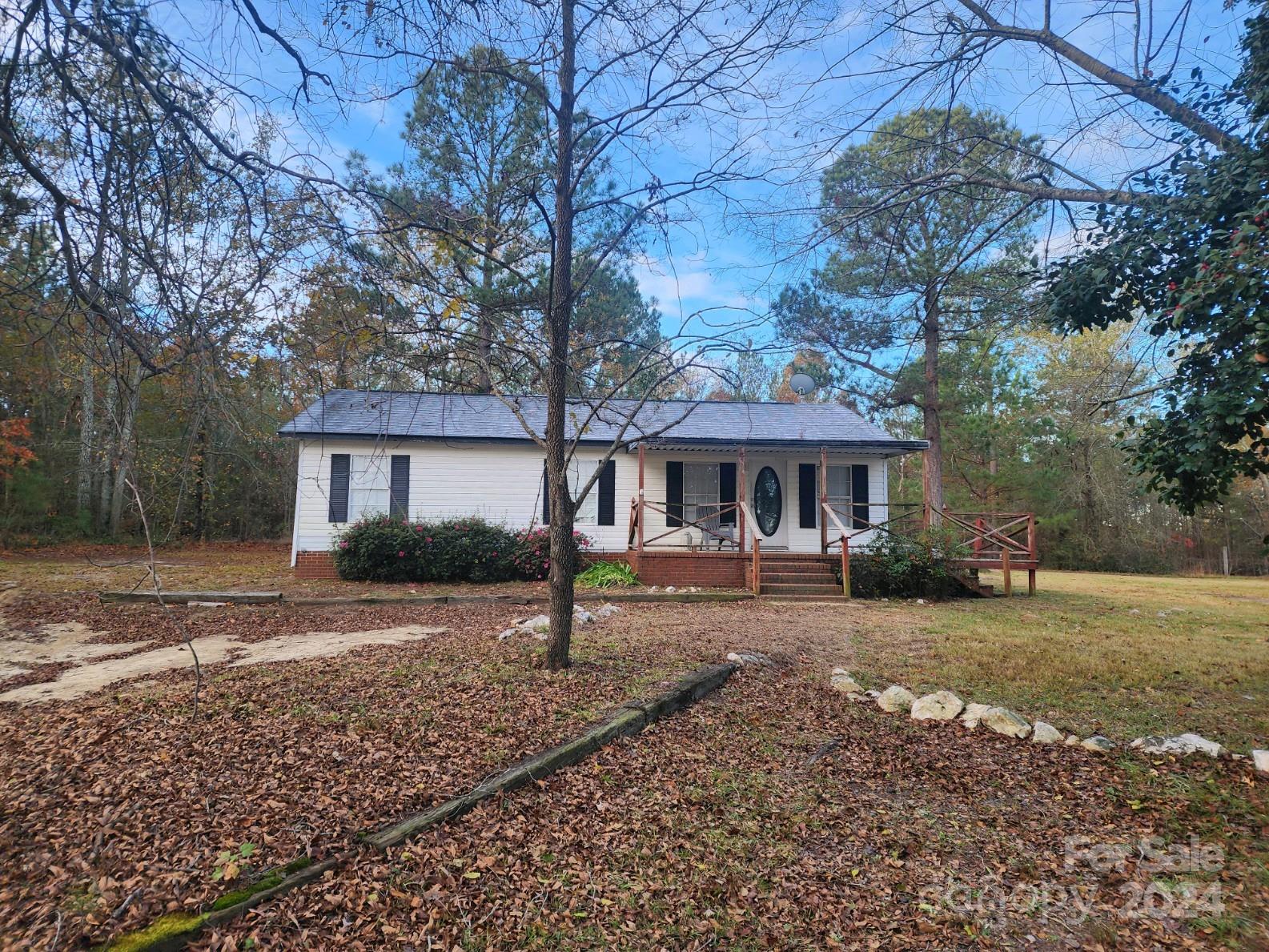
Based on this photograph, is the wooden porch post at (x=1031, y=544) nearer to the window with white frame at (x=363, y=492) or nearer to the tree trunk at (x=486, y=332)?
the tree trunk at (x=486, y=332)

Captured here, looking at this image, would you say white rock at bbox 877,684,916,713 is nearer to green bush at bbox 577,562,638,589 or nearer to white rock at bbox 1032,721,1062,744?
white rock at bbox 1032,721,1062,744

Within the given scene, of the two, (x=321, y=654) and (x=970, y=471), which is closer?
(x=321, y=654)

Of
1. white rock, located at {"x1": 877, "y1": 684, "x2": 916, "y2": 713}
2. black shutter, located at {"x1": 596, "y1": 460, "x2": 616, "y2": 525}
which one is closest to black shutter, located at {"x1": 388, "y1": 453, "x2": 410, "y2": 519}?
black shutter, located at {"x1": 596, "y1": 460, "x2": 616, "y2": 525}

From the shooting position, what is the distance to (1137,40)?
465 cm

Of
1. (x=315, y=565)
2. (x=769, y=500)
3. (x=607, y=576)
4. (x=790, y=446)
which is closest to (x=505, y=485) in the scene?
(x=607, y=576)

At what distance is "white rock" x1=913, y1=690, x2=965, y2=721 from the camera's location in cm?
499

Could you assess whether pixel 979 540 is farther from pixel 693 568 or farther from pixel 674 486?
pixel 674 486

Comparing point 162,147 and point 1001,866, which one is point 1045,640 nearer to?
point 1001,866

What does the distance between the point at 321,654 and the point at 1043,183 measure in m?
7.36

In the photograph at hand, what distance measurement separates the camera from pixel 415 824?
2.85 m

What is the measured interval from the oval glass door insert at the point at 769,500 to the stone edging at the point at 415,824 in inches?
402

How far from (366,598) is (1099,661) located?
9.39 meters

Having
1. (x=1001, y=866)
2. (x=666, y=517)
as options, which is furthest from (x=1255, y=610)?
(x=1001, y=866)

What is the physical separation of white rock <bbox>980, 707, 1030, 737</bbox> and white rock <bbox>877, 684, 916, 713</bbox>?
0.56 meters
